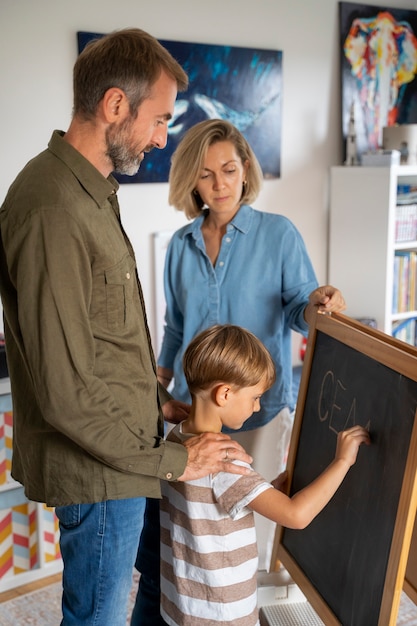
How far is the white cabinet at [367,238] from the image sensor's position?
3625 mm

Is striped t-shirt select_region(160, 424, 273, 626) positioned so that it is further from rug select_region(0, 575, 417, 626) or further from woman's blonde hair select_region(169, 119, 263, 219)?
rug select_region(0, 575, 417, 626)

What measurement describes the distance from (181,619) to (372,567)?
1.41ft

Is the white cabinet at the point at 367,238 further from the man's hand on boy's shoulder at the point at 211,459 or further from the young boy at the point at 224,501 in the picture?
the man's hand on boy's shoulder at the point at 211,459

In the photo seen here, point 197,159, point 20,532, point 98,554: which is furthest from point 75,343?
point 20,532

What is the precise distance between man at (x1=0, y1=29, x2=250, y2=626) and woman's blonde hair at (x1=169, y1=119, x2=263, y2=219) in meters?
0.55

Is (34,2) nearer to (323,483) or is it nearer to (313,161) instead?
(313,161)

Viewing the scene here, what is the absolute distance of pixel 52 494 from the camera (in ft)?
4.49

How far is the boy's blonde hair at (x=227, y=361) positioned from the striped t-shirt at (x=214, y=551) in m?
0.19

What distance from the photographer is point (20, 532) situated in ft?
8.44

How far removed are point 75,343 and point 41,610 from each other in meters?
1.63

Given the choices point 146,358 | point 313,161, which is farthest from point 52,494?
point 313,161

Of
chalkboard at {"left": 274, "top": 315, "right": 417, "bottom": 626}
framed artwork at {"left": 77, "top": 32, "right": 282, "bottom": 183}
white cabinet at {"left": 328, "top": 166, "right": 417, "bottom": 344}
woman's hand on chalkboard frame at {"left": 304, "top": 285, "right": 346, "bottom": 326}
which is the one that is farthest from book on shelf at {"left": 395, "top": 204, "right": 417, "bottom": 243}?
chalkboard at {"left": 274, "top": 315, "right": 417, "bottom": 626}

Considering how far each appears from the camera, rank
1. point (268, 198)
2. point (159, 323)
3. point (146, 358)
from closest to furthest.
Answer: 1. point (146, 358)
2. point (159, 323)
3. point (268, 198)

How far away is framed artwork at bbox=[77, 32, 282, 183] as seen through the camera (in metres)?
3.20
